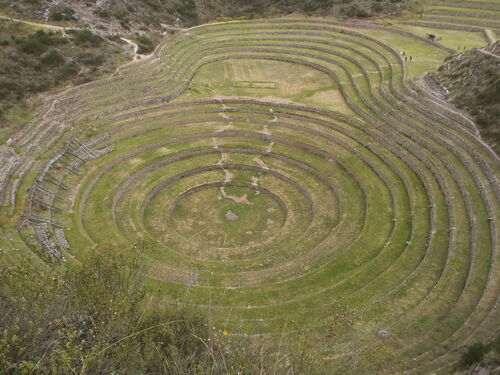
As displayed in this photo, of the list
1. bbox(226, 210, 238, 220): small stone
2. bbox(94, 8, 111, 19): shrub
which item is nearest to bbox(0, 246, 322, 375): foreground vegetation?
bbox(226, 210, 238, 220): small stone

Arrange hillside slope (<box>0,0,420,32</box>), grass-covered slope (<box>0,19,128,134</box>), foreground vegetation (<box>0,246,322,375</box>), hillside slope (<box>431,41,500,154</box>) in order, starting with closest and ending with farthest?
→ 1. foreground vegetation (<box>0,246,322,375</box>)
2. hillside slope (<box>431,41,500,154</box>)
3. grass-covered slope (<box>0,19,128,134</box>)
4. hillside slope (<box>0,0,420,32</box>)

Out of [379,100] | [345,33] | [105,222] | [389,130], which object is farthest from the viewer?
[345,33]

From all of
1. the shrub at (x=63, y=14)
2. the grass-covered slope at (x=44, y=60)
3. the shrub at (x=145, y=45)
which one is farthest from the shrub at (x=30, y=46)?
the shrub at (x=145, y=45)

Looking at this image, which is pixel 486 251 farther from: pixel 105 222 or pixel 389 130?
pixel 105 222

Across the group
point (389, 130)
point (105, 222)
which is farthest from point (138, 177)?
point (389, 130)

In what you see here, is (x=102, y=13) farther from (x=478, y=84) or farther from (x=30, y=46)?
(x=478, y=84)

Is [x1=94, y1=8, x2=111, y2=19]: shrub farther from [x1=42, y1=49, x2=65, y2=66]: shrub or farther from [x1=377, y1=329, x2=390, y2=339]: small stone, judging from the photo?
[x1=377, y1=329, x2=390, y2=339]: small stone

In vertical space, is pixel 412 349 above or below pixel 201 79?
below
